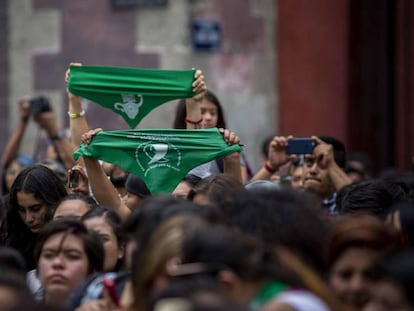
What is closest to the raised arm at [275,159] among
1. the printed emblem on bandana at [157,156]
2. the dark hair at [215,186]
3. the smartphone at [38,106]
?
the printed emblem on bandana at [157,156]

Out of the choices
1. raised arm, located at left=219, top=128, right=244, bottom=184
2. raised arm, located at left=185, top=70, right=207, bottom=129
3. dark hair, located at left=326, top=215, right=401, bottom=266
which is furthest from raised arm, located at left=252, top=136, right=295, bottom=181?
dark hair, located at left=326, top=215, right=401, bottom=266

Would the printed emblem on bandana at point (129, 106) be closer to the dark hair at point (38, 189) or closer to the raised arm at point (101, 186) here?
the raised arm at point (101, 186)

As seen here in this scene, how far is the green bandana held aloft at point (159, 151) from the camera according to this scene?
9242mm

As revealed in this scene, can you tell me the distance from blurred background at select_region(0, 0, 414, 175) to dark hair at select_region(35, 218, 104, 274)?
299 inches

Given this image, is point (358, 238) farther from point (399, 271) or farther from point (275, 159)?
point (275, 159)

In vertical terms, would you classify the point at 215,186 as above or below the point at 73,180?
above

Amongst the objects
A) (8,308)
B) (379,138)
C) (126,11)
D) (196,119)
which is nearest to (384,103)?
(379,138)

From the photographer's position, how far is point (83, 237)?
7.51 m

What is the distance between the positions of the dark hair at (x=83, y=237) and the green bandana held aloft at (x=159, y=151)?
1609 mm

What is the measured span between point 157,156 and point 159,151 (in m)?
0.03

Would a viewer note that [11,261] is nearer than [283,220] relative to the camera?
No

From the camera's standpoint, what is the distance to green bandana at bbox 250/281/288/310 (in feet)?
19.1

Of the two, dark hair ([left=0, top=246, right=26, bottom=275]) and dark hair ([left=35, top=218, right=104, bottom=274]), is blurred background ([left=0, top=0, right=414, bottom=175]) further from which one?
dark hair ([left=0, top=246, right=26, bottom=275])

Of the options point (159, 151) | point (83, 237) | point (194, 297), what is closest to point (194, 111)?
point (159, 151)
